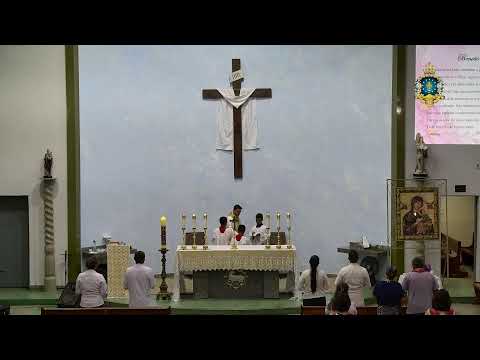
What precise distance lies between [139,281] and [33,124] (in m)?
5.51

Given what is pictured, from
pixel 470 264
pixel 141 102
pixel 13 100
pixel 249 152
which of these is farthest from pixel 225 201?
pixel 470 264

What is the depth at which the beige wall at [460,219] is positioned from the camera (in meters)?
16.4

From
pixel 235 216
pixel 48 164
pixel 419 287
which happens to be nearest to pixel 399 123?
pixel 235 216

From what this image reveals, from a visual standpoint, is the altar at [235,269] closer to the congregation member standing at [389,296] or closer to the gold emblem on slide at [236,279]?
the gold emblem on slide at [236,279]

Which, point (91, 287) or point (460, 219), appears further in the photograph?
point (460, 219)

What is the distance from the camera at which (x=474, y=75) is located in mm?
13359

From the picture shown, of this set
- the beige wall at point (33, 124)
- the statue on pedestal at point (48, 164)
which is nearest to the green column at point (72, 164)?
the beige wall at point (33, 124)

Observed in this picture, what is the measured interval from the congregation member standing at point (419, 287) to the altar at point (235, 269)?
3.69 m

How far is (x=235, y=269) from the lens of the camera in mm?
12336

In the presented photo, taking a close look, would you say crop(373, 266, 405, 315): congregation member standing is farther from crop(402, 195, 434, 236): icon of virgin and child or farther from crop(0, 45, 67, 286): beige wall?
crop(0, 45, 67, 286): beige wall

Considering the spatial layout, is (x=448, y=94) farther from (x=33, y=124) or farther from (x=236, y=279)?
(x=33, y=124)
